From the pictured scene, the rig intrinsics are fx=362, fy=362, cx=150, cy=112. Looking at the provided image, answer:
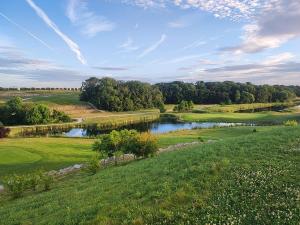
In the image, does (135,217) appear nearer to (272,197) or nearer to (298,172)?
(272,197)

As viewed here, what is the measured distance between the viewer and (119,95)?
173 m

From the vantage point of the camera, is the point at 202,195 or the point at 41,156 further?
the point at 41,156

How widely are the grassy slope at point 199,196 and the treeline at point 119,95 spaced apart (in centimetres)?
14592

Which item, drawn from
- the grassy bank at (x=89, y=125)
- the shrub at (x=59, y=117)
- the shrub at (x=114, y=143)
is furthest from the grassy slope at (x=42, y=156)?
the shrub at (x=59, y=117)

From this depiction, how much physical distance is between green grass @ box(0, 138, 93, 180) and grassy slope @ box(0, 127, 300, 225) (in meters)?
22.5

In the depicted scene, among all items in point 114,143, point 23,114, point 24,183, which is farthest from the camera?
point 23,114

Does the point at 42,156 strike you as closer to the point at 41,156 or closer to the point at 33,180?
the point at 41,156

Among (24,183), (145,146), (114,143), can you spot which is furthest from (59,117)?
(24,183)

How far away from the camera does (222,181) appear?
1507 centimetres

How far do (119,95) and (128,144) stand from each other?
133658 millimetres

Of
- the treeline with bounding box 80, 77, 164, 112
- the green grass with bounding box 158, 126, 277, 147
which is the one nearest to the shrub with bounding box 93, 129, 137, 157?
the green grass with bounding box 158, 126, 277, 147

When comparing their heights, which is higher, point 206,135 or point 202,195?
point 202,195

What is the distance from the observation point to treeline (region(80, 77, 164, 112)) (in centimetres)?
16838

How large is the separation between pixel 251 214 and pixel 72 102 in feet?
545
